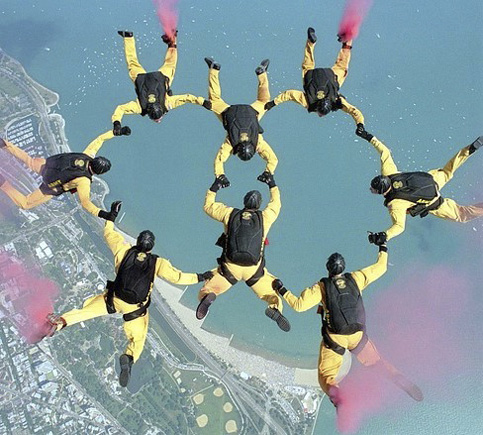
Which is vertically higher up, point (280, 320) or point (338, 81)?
point (338, 81)

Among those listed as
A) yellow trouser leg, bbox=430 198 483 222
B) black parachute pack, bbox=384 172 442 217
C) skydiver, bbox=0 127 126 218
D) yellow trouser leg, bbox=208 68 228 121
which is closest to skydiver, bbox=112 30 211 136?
yellow trouser leg, bbox=208 68 228 121

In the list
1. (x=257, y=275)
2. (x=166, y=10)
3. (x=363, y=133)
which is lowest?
(x=257, y=275)

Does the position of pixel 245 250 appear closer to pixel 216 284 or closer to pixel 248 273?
pixel 248 273

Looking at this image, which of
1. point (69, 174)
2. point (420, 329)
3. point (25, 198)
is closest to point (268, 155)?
point (69, 174)

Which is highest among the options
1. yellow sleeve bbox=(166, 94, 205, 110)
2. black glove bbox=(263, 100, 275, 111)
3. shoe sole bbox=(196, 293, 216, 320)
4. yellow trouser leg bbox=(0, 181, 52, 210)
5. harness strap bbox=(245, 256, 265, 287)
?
yellow sleeve bbox=(166, 94, 205, 110)

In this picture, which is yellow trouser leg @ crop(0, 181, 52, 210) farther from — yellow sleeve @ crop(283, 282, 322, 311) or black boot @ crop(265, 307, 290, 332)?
yellow sleeve @ crop(283, 282, 322, 311)

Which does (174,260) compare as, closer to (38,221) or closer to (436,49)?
(38,221)
